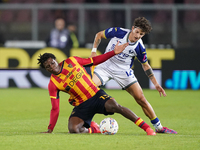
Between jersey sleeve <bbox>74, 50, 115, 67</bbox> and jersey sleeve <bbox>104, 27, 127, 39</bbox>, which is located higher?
jersey sleeve <bbox>104, 27, 127, 39</bbox>

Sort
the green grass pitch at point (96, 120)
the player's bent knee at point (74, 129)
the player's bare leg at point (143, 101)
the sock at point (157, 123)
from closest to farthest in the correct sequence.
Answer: the green grass pitch at point (96, 120)
the player's bent knee at point (74, 129)
the sock at point (157, 123)
the player's bare leg at point (143, 101)

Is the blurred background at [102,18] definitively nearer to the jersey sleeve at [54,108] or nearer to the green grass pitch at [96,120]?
the green grass pitch at [96,120]

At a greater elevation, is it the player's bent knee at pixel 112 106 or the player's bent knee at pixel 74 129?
the player's bent knee at pixel 112 106

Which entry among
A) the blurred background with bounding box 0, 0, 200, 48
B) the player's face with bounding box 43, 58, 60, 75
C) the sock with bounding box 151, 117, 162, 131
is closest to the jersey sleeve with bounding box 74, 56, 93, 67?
the player's face with bounding box 43, 58, 60, 75

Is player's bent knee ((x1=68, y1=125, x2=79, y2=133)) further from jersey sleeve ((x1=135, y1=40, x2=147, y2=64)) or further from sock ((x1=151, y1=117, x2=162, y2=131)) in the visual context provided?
jersey sleeve ((x1=135, y1=40, x2=147, y2=64))

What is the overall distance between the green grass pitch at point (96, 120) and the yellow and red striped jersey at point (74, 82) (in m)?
0.63

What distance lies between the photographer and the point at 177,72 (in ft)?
45.4

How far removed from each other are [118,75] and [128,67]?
0.76 ft

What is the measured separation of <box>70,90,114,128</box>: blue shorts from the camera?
6.62 meters

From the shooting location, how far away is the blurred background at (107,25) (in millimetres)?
13836

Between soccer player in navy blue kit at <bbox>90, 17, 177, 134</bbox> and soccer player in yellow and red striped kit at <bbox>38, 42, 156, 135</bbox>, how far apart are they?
55cm

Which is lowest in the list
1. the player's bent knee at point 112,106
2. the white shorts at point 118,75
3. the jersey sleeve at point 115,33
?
the player's bent knee at point 112,106

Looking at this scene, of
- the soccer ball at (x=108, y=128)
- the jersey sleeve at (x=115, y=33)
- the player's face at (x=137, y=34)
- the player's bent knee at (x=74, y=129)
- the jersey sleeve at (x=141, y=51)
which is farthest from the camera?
the jersey sleeve at (x=115, y=33)

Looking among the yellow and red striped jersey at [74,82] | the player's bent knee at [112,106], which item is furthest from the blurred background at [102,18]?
the player's bent knee at [112,106]
